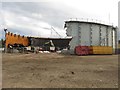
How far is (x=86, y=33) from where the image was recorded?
56.0 metres

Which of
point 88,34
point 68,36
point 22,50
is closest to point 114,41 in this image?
point 88,34

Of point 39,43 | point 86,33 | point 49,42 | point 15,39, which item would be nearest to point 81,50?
Result: point 86,33

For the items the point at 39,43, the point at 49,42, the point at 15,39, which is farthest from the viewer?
the point at 39,43

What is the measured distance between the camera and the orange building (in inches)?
1819

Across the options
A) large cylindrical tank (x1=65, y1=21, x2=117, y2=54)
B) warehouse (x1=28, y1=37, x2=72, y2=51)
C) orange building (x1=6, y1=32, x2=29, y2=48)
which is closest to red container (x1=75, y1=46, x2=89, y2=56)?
large cylindrical tank (x1=65, y1=21, x2=117, y2=54)

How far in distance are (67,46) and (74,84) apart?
45396 millimetres

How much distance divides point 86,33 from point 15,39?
18.9 metres

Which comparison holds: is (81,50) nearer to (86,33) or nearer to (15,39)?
(86,33)

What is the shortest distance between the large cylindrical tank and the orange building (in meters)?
11.4

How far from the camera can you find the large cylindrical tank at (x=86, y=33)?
54.9 m

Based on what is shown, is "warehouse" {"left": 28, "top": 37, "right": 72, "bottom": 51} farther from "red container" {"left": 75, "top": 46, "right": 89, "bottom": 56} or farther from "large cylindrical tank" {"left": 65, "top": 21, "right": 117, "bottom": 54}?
"red container" {"left": 75, "top": 46, "right": 89, "bottom": 56}

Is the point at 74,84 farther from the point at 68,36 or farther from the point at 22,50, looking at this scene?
the point at 68,36

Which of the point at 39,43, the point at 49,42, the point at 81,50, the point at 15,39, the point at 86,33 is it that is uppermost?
the point at 86,33

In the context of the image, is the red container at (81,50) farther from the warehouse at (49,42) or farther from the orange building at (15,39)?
the orange building at (15,39)
